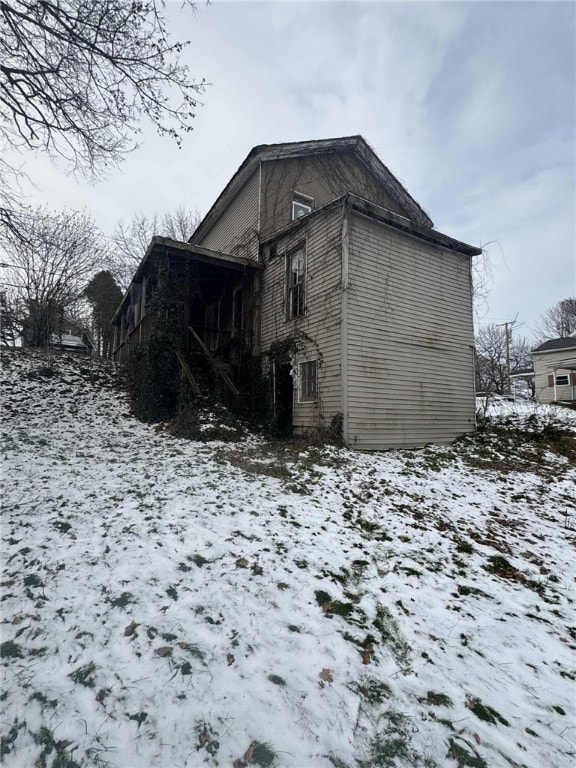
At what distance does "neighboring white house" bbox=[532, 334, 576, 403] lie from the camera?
22.3 meters

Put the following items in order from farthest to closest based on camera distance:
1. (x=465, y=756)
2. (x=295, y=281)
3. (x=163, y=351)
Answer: (x=295, y=281) < (x=163, y=351) < (x=465, y=756)

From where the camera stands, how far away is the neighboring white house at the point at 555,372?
22344mm

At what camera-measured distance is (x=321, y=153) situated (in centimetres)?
1295

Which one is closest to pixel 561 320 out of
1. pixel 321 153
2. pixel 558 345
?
pixel 558 345

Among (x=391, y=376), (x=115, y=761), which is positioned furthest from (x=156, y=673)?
(x=391, y=376)

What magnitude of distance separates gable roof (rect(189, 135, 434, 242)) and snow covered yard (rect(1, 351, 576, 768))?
10.9 meters

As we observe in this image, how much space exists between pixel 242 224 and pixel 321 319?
6489mm

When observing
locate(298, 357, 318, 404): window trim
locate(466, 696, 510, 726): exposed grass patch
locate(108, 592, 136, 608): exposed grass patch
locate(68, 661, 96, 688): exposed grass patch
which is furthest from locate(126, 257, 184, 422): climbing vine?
locate(466, 696, 510, 726): exposed grass patch

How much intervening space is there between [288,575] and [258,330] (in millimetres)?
9146

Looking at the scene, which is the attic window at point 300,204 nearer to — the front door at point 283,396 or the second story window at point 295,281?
the second story window at point 295,281

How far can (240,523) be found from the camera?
439 cm

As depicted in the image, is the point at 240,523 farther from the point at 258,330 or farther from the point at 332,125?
the point at 332,125

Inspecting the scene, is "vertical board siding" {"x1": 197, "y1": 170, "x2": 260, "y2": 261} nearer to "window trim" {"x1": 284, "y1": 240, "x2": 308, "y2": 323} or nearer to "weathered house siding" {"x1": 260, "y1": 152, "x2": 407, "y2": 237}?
"weathered house siding" {"x1": 260, "y1": 152, "x2": 407, "y2": 237}

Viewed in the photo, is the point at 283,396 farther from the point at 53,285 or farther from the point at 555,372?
the point at 555,372
